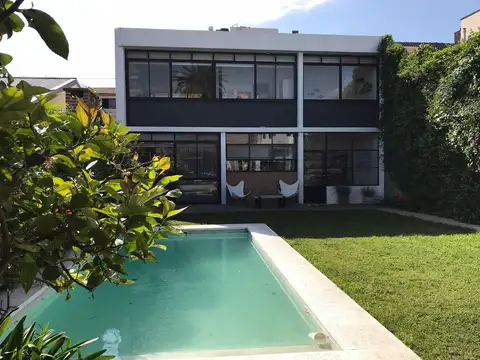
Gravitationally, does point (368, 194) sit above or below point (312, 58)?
below

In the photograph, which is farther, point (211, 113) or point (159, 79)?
point (211, 113)

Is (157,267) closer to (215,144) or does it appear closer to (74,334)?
(74,334)

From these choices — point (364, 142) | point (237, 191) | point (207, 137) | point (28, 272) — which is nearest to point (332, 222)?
point (237, 191)

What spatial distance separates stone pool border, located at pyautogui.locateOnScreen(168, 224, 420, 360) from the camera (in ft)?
12.1

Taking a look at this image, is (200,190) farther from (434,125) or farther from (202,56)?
(434,125)

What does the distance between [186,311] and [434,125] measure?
10865 mm

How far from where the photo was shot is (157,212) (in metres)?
1.70

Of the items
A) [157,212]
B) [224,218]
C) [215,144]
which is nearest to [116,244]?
[157,212]

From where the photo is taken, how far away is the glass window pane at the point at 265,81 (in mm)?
16281

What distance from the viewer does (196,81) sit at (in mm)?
16016

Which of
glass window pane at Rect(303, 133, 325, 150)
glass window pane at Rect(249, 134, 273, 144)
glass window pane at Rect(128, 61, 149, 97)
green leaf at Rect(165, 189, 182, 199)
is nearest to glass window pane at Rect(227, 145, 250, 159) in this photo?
glass window pane at Rect(249, 134, 273, 144)

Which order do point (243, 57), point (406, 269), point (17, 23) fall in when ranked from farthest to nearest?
point (243, 57) < point (406, 269) < point (17, 23)

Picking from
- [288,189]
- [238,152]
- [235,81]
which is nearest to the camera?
[288,189]

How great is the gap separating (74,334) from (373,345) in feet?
11.1
